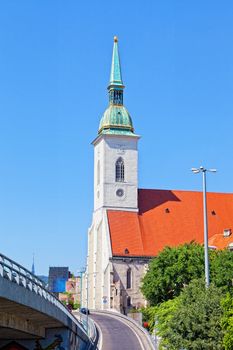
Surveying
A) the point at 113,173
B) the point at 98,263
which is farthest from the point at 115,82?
the point at 98,263

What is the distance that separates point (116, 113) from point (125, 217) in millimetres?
16418

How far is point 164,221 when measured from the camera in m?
114

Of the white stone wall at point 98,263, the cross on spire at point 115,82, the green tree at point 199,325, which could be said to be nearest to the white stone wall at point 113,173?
the white stone wall at point 98,263

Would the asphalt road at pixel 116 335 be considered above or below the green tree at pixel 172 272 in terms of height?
below

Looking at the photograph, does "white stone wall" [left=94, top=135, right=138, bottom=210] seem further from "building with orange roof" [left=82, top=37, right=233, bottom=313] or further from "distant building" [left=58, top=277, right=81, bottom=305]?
"distant building" [left=58, top=277, right=81, bottom=305]

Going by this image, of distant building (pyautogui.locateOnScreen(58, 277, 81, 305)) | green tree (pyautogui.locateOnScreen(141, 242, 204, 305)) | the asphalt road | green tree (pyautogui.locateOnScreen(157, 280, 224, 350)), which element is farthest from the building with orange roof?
green tree (pyautogui.locateOnScreen(157, 280, 224, 350))

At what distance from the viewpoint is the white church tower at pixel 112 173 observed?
370ft

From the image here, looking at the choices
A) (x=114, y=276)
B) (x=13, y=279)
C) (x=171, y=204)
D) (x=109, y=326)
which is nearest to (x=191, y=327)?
(x=13, y=279)

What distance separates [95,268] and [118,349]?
5495cm

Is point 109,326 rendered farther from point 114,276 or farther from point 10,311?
point 10,311

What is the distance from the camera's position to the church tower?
11381 cm

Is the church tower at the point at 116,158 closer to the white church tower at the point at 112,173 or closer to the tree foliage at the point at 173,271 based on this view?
the white church tower at the point at 112,173

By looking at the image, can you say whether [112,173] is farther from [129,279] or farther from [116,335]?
[116,335]

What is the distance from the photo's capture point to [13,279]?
27047 millimetres
